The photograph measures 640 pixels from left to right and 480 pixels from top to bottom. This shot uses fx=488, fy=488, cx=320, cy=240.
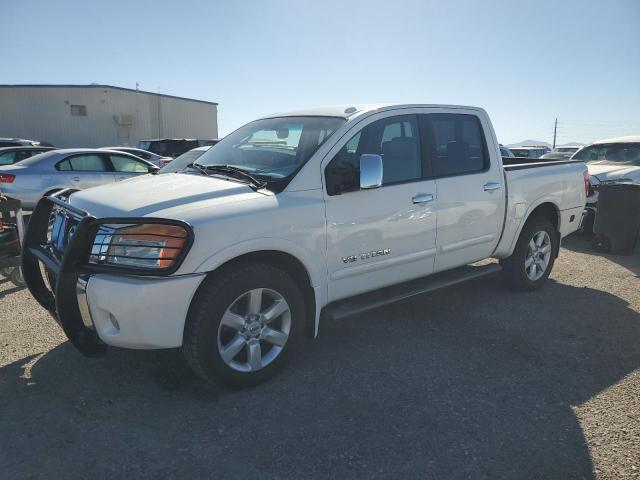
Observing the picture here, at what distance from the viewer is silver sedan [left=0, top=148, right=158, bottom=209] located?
9016 millimetres

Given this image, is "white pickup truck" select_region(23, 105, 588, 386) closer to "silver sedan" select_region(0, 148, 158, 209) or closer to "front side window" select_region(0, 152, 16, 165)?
"silver sedan" select_region(0, 148, 158, 209)

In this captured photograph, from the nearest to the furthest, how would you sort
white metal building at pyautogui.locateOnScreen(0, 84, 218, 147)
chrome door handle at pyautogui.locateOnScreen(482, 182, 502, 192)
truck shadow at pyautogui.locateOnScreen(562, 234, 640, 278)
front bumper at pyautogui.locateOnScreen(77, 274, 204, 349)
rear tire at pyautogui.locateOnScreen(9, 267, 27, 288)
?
front bumper at pyautogui.locateOnScreen(77, 274, 204, 349)
chrome door handle at pyautogui.locateOnScreen(482, 182, 502, 192)
rear tire at pyautogui.locateOnScreen(9, 267, 27, 288)
truck shadow at pyautogui.locateOnScreen(562, 234, 640, 278)
white metal building at pyautogui.locateOnScreen(0, 84, 218, 147)

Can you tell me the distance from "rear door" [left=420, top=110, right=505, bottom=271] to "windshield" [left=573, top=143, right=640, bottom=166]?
597 cm

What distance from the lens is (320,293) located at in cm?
341

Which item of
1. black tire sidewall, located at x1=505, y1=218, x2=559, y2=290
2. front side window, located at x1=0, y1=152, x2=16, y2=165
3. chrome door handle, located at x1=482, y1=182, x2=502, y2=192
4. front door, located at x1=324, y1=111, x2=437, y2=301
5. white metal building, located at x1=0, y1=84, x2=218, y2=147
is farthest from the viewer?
white metal building, located at x1=0, y1=84, x2=218, y2=147

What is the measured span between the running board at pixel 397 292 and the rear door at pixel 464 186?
13 centimetres

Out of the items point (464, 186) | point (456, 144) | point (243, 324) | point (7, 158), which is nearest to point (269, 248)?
point (243, 324)

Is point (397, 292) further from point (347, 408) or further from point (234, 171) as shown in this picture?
point (234, 171)

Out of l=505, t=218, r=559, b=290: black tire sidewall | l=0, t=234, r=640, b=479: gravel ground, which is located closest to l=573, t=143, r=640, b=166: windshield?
l=505, t=218, r=559, b=290: black tire sidewall

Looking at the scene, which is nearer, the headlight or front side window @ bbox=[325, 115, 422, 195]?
the headlight

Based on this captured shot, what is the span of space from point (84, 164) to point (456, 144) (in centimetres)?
794

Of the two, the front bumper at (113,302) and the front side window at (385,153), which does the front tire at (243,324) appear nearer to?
the front bumper at (113,302)

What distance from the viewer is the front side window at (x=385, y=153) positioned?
11.2 feet

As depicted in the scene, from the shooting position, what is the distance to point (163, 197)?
3051 millimetres
